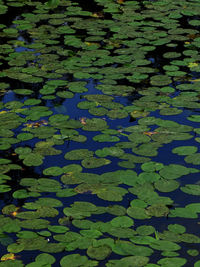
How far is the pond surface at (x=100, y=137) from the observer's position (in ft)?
9.48

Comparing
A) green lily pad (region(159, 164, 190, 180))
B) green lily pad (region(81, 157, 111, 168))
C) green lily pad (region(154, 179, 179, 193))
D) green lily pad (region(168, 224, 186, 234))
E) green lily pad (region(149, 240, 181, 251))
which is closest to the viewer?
green lily pad (region(149, 240, 181, 251))

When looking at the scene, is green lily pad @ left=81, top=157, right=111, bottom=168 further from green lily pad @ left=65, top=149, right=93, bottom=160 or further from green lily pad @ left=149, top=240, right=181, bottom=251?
green lily pad @ left=149, top=240, right=181, bottom=251

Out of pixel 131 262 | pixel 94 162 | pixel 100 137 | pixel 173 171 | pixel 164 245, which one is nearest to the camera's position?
pixel 131 262

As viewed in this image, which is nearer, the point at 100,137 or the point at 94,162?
the point at 94,162

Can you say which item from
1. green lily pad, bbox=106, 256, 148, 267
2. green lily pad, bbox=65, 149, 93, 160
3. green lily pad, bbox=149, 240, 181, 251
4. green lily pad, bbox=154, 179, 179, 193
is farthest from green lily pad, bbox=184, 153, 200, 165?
green lily pad, bbox=106, 256, 148, 267

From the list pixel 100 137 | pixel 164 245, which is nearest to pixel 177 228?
pixel 164 245

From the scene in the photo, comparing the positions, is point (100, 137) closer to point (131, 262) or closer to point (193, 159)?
point (193, 159)

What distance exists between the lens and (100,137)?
386 centimetres

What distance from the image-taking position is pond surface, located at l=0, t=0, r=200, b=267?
289 cm

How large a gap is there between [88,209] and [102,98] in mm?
1459

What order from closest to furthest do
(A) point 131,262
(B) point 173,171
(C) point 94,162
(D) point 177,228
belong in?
(A) point 131,262
(D) point 177,228
(B) point 173,171
(C) point 94,162

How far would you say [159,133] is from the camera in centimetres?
391

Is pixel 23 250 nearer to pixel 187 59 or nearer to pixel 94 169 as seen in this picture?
pixel 94 169

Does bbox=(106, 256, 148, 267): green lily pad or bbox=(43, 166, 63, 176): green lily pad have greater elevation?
bbox=(106, 256, 148, 267): green lily pad
